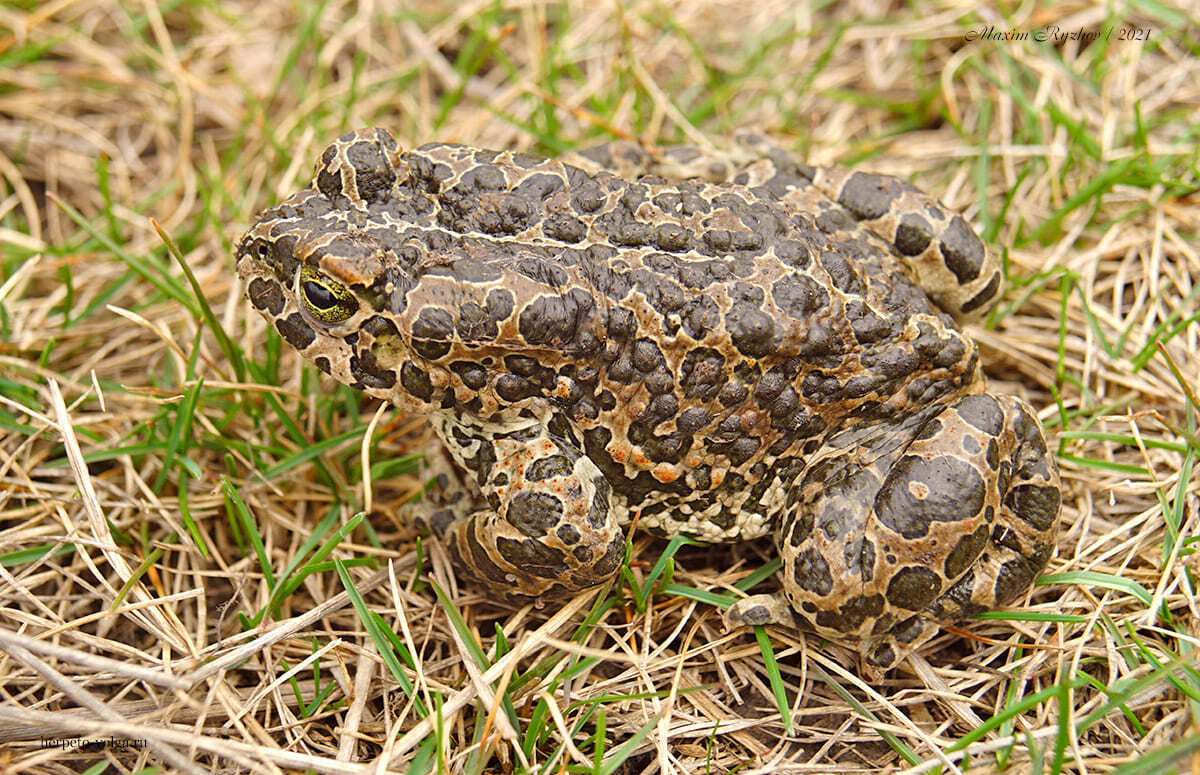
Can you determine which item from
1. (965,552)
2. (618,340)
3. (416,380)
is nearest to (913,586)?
(965,552)

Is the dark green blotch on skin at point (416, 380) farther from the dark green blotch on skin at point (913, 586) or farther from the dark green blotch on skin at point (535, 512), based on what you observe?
the dark green blotch on skin at point (913, 586)

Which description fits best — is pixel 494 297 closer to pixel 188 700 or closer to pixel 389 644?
pixel 389 644

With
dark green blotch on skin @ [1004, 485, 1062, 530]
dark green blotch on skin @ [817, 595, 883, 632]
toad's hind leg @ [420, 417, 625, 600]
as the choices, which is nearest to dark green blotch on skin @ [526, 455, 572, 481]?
toad's hind leg @ [420, 417, 625, 600]

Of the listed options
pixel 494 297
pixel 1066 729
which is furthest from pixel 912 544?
pixel 494 297

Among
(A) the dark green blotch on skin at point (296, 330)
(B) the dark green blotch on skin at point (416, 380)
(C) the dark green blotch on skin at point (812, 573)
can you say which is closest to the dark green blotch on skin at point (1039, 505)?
(C) the dark green blotch on skin at point (812, 573)

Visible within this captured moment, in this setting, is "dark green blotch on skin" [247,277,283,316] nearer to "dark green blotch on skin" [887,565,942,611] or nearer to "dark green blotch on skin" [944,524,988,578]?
"dark green blotch on skin" [887,565,942,611]

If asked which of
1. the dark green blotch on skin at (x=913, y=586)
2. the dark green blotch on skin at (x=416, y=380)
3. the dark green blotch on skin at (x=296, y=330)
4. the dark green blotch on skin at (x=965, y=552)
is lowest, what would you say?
the dark green blotch on skin at (x=913, y=586)
